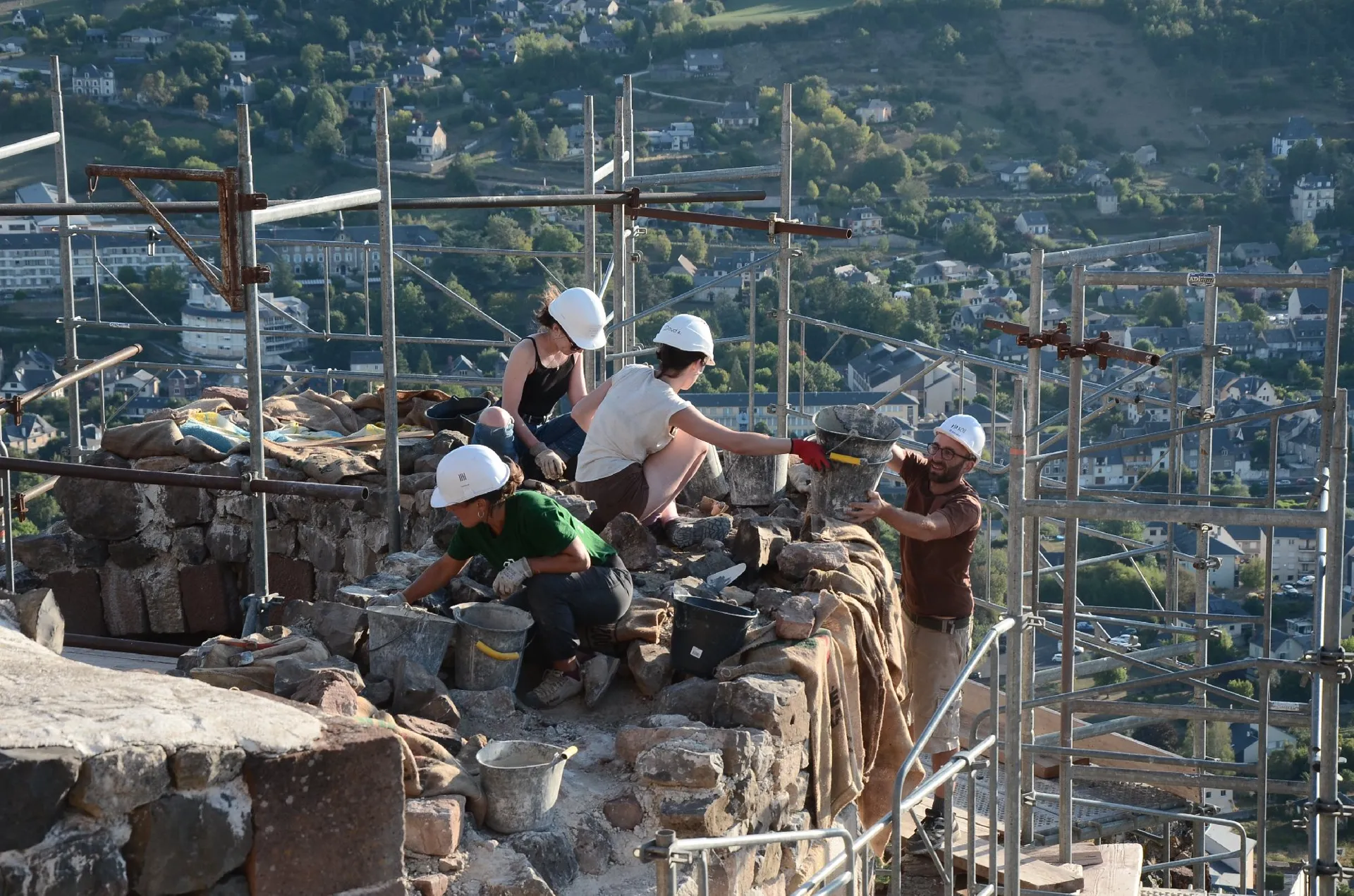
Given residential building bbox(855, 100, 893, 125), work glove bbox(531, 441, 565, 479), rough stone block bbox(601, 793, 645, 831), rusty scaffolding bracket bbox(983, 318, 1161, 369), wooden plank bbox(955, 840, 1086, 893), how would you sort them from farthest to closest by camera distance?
residential building bbox(855, 100, 893, 125)
work glove bbox(531, 441, 565, 479)
wooden plank bbox(955, 840, 1086, 893)
rusty scaffolding bracket bbox(983, 318, 1161, 369)
rough stone block bbox(601, 793, 645, 831)

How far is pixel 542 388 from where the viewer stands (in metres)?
7.65

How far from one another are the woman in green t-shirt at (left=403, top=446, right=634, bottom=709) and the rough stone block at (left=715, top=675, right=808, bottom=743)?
1.88 feet

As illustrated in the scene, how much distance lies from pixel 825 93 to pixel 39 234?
1084 inches

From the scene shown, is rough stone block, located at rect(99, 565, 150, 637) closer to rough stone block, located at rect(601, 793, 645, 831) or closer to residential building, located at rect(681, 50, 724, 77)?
rough stone block, located at rect(601, 793, 645, 831)

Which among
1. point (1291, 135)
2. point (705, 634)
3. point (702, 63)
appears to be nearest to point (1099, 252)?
point (705, 634)

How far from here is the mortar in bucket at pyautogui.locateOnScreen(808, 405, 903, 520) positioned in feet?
21.5

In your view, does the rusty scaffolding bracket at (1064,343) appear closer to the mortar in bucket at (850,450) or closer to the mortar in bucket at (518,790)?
the mortar in bucket at (850,450)

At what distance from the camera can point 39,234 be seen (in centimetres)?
2916

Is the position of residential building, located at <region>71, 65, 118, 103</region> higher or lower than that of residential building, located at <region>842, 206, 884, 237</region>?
higher

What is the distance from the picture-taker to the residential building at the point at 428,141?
4447 centimetres

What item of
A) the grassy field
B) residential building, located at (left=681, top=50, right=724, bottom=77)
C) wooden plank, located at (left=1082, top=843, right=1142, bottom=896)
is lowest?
wooden plank, located at (left=1082, top=843, right=1142, bottom=896)

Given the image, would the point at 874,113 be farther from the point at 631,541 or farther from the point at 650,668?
the point at 650,668

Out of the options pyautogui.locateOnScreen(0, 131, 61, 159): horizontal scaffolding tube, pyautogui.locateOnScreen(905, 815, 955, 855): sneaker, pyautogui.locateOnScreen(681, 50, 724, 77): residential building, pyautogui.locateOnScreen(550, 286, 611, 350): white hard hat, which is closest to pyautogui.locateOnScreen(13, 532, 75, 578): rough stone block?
pyautogui.locateOnScreen(0, 131, 61, 159): horizontal scaffolding tube

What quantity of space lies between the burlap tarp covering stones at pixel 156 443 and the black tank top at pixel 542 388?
188cm
